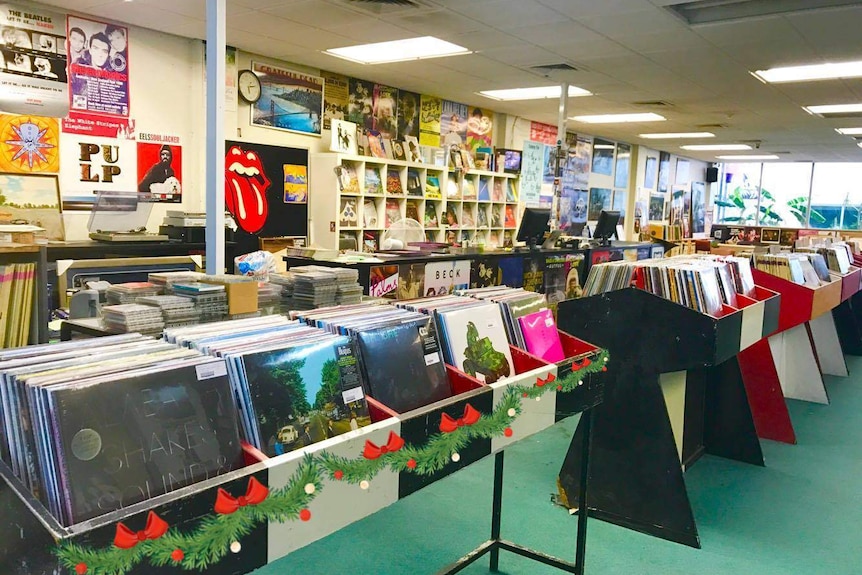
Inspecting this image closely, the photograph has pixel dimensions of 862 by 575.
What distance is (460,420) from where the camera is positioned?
1.70 meters

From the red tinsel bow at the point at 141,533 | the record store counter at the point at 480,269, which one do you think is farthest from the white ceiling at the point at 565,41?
the red tinsel bow at the point at 141,533

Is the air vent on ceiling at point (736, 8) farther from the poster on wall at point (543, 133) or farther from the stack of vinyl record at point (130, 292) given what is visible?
the poster on wall at point (543, 133)

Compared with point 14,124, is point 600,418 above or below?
below

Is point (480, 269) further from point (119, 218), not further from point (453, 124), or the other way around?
point (453, 124)

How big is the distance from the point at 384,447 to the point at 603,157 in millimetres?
12076

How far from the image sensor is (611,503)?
3021mm

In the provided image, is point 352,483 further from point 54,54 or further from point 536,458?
point 54,54

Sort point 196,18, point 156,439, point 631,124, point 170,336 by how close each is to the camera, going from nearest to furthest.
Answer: point 156,439 < point 170,336 < point 196,18 < point 631,124

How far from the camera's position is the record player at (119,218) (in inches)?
194

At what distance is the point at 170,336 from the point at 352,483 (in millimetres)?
593

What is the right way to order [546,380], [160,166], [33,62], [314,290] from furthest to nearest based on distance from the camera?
[160,166] < [33,62] < [314,290] < [546,380]

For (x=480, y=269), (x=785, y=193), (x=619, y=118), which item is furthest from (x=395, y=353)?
(x=785, y=193)

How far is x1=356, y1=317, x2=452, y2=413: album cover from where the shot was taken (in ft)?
5.51

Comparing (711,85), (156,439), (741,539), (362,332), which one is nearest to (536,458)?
(741,539)
